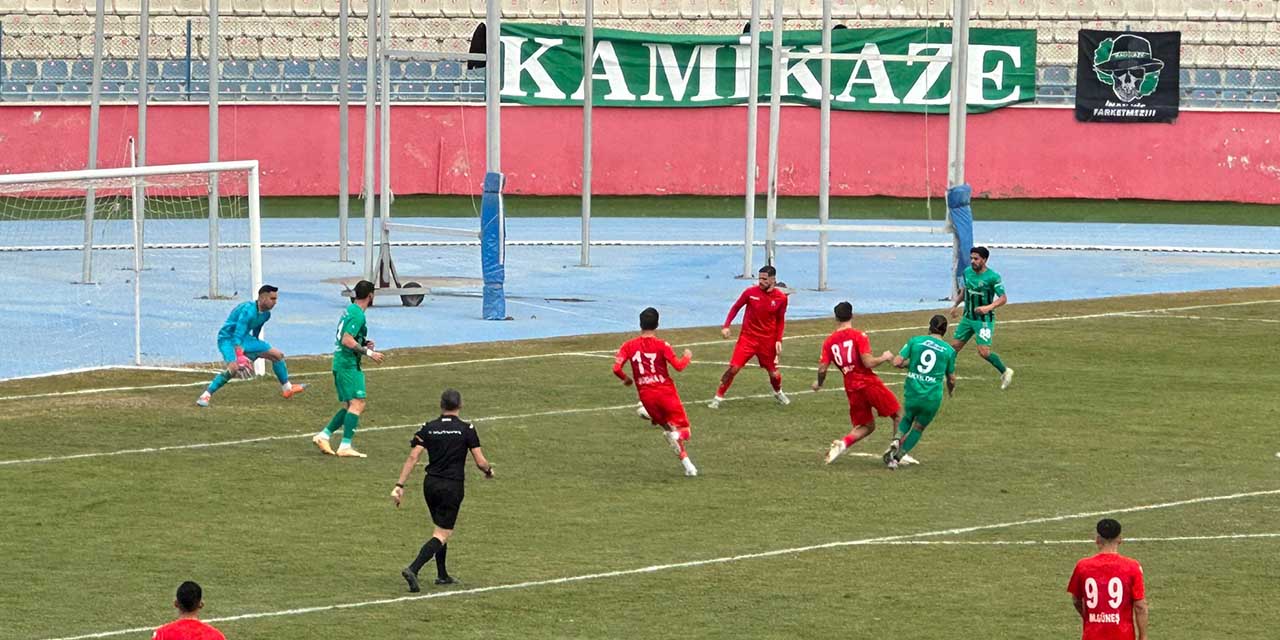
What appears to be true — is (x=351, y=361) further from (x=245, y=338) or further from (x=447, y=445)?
(x=447, y=445)

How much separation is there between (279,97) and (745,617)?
110 ft

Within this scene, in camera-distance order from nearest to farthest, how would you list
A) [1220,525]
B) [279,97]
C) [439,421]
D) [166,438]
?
[439,421], [1220,525], [166,438], [279,97]

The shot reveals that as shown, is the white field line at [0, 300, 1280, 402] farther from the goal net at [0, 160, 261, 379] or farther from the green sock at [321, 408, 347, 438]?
the green sock at [321, 408, 347, 438]

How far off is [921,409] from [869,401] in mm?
515

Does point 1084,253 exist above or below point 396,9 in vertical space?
below

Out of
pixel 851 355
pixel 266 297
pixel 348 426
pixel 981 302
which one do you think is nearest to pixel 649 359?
pixel 851 355

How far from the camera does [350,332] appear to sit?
18.8 m

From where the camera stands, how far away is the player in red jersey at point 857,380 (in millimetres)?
18625

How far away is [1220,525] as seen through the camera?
1639cm

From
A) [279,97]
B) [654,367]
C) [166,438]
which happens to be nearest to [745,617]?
[654,367]

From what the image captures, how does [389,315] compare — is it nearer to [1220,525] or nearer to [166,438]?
[166,438]

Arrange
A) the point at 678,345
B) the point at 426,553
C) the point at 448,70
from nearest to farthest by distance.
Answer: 1. the point at 426,553
2. the point at 678,345
3. the point at 448,70

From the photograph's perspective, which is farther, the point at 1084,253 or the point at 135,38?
the point at 135,38

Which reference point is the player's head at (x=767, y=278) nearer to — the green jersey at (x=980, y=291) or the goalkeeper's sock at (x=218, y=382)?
the green jersey at (x=980, y=291)
